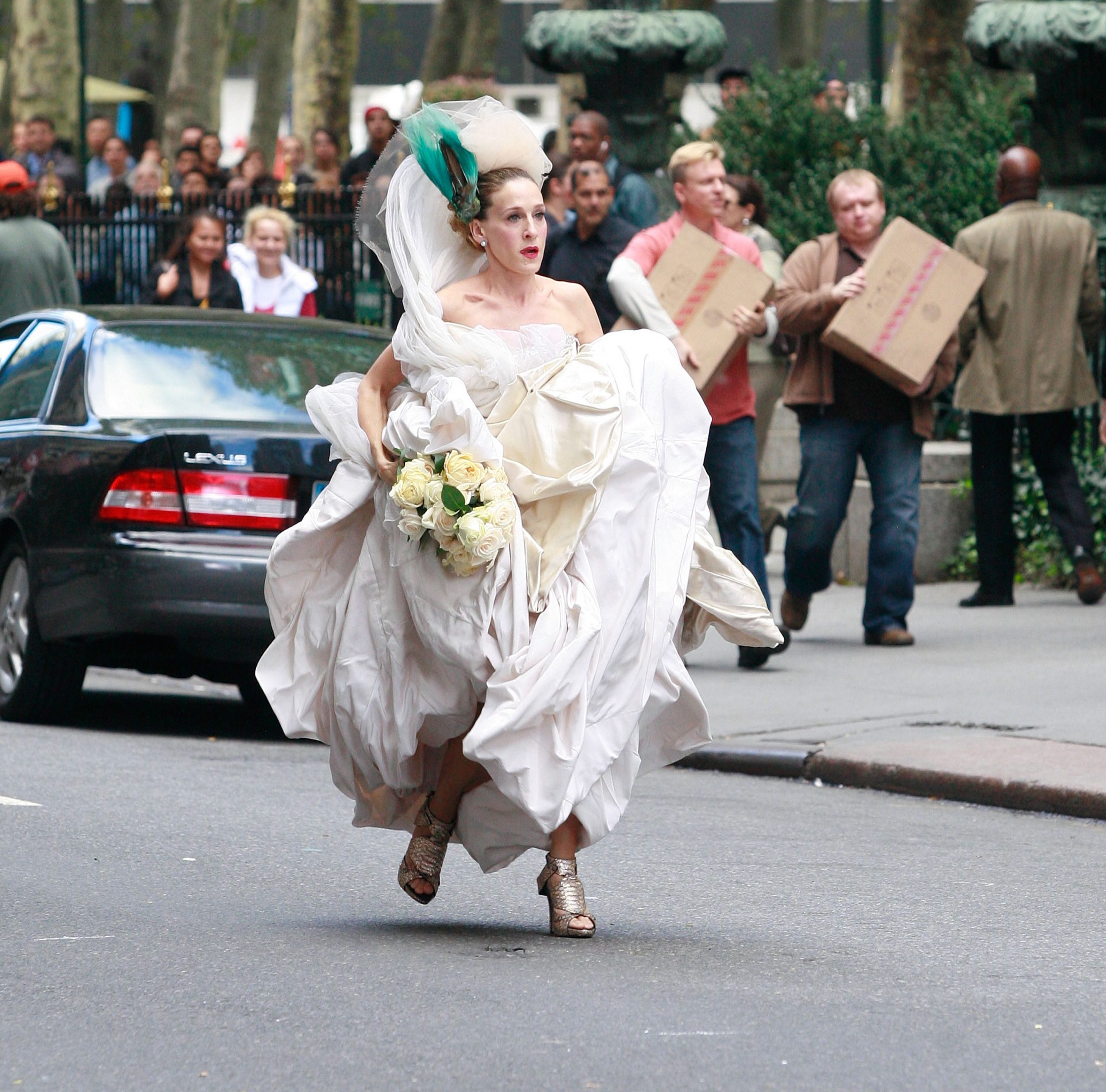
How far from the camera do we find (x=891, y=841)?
722 cm

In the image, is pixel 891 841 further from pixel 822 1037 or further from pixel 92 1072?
pixel 92 1072

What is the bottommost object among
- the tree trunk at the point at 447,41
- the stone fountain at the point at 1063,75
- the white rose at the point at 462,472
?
the white rose at the point at 462,472

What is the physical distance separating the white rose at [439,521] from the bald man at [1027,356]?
6978mm

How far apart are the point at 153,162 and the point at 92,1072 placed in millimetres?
18819

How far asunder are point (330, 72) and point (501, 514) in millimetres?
29939

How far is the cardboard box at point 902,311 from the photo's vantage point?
34.3 ft

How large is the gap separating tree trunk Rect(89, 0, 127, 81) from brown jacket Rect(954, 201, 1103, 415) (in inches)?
1414

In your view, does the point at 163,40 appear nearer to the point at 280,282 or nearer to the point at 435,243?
the point at 280,282

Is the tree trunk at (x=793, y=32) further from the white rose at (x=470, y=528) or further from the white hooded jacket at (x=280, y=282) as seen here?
the white rose at (x=470, y=528)

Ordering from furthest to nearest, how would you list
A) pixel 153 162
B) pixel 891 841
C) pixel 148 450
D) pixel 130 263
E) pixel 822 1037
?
pixel 153 162 → pixel 130 263 → pixel 148 450 → pixel 891 841 → pixel 822 1037

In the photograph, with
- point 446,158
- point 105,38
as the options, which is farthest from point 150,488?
point 105,38

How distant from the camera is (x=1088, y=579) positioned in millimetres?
12047

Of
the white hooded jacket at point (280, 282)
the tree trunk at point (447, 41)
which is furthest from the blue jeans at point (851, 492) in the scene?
the tree trunk at point (447, 41)

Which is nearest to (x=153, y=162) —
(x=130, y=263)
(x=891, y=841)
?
(x=130, y=263)
